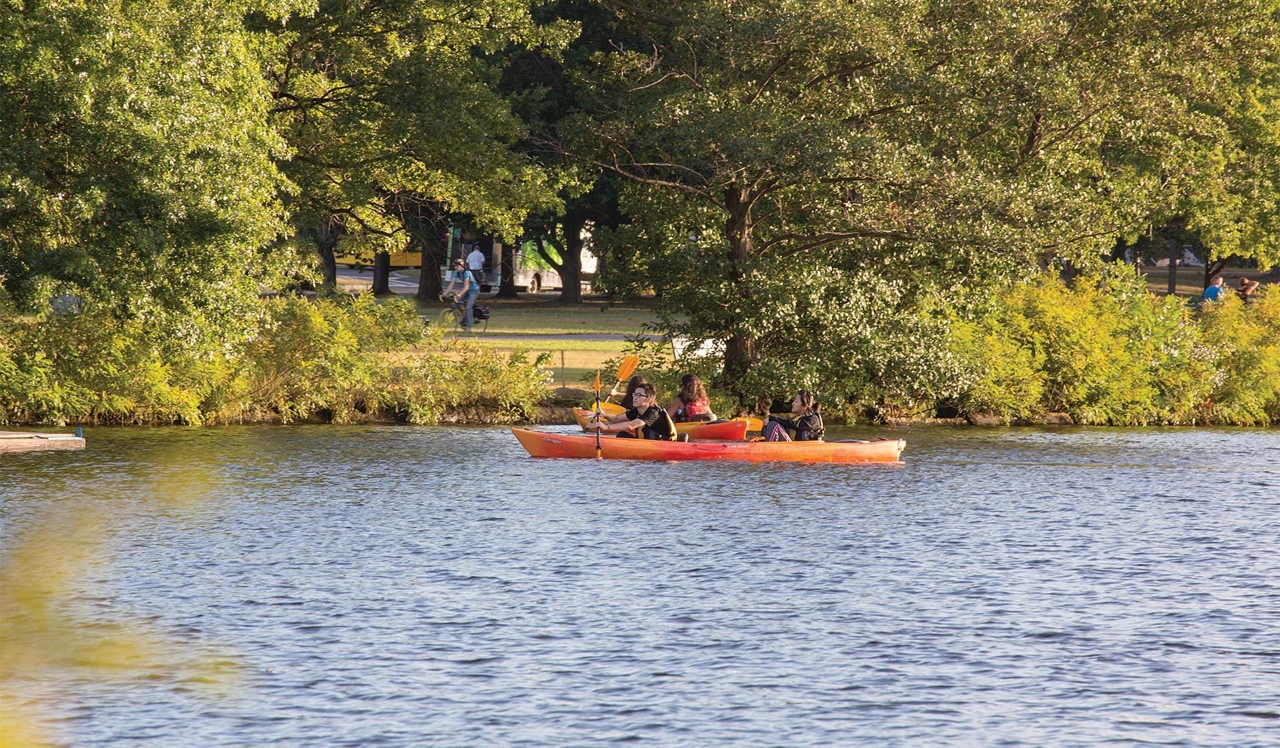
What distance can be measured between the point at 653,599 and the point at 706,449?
10310 millimetres

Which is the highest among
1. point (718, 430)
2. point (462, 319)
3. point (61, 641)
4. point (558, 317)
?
point (558, 317)

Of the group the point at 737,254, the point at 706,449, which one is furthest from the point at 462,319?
the point at 706,449

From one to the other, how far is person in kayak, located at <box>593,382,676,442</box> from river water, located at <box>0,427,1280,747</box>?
982 millimetres

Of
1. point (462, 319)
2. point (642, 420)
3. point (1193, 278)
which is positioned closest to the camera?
point (642, 420)

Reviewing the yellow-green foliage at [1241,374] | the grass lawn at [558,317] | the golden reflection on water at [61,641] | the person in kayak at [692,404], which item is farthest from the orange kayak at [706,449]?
the yellow-green foliage at [1241,374]

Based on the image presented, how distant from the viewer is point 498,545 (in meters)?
17.5

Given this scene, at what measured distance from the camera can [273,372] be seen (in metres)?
29.4

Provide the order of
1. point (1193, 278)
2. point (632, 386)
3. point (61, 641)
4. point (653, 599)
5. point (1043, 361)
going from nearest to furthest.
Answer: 1. point (61, 641)
2. point (653, 599)
3. point (632, 386)
4. point (1043, 361)
5. point (1193, 278)

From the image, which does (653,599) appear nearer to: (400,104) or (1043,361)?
(400,104)

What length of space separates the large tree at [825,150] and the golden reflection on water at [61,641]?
14.2 metres

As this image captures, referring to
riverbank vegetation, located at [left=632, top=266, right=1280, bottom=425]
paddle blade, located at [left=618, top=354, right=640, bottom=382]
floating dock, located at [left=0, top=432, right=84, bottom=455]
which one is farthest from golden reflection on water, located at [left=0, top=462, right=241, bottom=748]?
riverbank vegetation, located at [left=632, top=266, right=1280, bottom=425]

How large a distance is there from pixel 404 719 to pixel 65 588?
17.9 ft

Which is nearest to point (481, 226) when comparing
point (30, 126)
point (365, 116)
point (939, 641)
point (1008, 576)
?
point (365, 116)

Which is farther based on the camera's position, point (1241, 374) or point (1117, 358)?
point (1241, 374)
